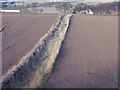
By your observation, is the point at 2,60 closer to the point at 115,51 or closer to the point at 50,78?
the point at 50,78

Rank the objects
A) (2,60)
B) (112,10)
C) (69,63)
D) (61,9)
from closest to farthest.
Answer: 1. (69,63)
2. (2,60)
3. (112,10)
4. (61,9)

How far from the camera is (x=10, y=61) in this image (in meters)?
11.7

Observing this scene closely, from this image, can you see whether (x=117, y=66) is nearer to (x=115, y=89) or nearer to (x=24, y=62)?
(x=115, y=89)

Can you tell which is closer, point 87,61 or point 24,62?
point 24,62

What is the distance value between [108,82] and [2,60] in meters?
5.98

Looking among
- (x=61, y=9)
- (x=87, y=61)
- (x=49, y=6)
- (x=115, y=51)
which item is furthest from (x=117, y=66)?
(x=49, y=6)

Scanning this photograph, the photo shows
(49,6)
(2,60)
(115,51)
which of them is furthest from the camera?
(49,6)

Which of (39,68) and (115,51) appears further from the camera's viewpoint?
(115,51)

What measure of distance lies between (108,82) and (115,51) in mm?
5712

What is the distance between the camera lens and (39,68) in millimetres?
10242

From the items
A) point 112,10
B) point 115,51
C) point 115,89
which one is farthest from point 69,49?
point 112,10

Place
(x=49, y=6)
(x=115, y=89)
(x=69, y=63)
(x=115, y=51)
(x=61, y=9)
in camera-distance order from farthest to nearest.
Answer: (x=49, y=6) → (x=61, y=9) → (x=115, y=51) → (x=69, y=63) → (x=115, y=89)

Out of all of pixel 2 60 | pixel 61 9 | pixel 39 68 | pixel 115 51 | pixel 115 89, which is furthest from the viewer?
pixel 61 9

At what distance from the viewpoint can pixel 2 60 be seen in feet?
38.9
